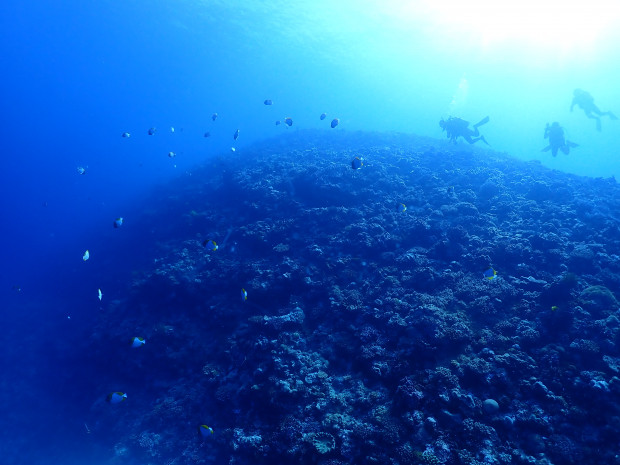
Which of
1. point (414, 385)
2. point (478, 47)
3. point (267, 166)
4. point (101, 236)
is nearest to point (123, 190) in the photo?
point (101, 236)

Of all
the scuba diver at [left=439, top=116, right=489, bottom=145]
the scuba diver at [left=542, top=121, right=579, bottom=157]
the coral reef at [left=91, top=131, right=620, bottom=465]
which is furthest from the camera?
the scuba diver at [left=439, top=116, right=489, bottom=145]

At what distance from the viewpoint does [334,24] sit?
45.4 meters

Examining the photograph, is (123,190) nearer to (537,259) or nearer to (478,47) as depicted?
(537,259)

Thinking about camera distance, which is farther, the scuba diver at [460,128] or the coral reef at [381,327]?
the scuba diver at [460,128]

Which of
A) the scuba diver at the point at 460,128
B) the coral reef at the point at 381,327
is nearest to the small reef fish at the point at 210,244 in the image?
the coral reef at the point at 381,327

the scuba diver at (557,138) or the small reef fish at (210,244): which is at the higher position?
the scuba diver at (557,138)

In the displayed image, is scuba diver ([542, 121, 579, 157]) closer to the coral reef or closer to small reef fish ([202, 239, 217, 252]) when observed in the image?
the coral reef

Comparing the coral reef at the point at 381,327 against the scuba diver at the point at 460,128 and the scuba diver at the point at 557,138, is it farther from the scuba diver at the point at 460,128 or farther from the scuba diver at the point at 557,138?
the scuba diver at the point at 460,128

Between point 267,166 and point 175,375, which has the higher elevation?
point 267,166

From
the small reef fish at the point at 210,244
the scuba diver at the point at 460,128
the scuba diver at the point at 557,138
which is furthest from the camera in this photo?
the scuba diver at the point at 460,128

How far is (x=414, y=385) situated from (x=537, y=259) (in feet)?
25.4

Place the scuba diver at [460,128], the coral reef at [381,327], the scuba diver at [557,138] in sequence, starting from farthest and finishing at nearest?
the scuba diver at [460,128]
the scuba diver at [557,138]
the coral reef at [381,327]

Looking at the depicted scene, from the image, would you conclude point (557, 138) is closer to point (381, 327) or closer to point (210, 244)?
point (381, 327)

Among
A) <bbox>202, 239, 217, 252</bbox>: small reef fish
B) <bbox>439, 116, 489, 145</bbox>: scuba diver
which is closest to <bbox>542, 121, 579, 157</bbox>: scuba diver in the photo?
<bbox>439, 116, 489, 145</bbox>: scuba diver
